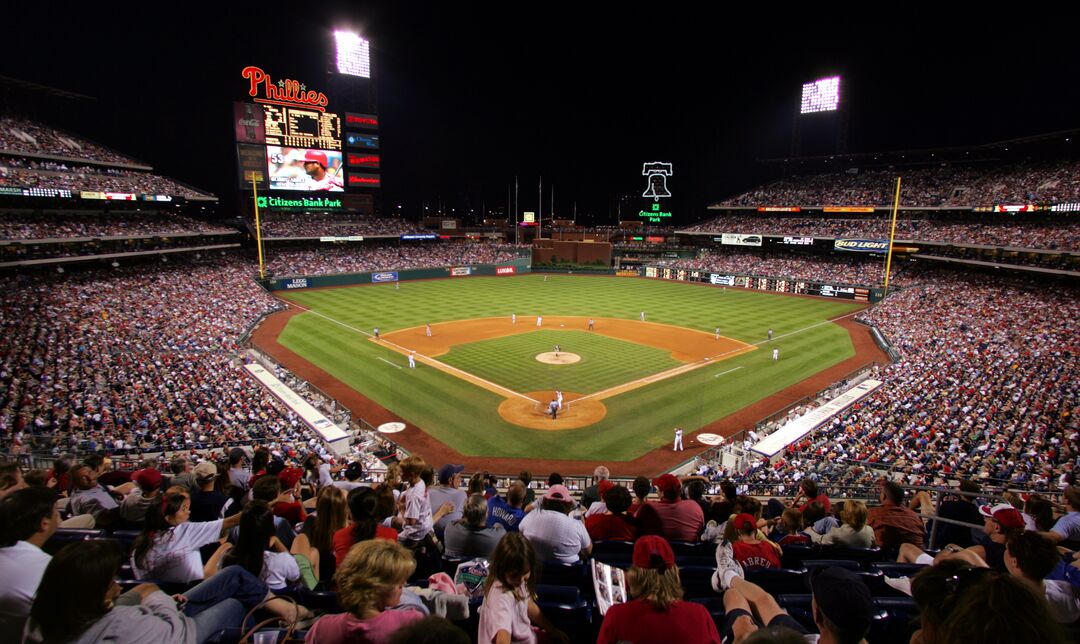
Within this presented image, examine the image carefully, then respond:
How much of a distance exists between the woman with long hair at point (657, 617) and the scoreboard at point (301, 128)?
223 feet

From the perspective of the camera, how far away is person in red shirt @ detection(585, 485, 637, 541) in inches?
249

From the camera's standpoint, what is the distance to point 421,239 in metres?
81.1

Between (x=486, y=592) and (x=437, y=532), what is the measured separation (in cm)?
310

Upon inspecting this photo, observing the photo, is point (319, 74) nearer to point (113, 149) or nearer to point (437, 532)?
point (113, 149)

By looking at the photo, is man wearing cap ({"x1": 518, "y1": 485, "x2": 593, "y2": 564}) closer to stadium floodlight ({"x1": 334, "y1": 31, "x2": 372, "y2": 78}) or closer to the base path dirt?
the base path dirt

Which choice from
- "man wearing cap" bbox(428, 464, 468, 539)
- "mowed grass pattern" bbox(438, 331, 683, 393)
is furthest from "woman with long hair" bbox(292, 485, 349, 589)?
"mowed grass pattern" bbox(438, 331, 683, 393)

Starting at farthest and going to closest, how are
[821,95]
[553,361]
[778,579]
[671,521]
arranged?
[821,95], [553,361], [671,521], [778,579]

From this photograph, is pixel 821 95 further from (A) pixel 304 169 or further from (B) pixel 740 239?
(A) pixel 304 169

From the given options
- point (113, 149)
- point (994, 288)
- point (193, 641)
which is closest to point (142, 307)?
point (113, 149)

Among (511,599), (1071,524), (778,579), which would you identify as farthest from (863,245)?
(511,599)

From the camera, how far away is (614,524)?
20.8 ft

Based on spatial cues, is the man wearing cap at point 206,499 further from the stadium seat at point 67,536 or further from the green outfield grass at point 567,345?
the green outfield grass at point 567,345

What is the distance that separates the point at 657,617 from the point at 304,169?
70127 millimetres

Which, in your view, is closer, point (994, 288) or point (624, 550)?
point (624, 550)
